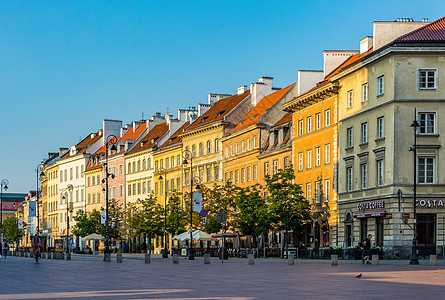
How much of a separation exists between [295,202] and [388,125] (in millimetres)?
12841

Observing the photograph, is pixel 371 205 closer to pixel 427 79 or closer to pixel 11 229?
pixel 427 79

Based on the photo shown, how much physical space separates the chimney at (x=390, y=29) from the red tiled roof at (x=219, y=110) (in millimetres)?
34131

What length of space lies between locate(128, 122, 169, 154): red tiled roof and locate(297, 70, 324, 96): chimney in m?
38.0

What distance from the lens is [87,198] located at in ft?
431

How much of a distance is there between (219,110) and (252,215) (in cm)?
2997

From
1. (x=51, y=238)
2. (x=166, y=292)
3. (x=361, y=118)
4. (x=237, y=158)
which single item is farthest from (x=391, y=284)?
(x=51, y=238)

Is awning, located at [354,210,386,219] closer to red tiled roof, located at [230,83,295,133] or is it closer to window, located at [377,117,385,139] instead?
window, located at [377,117,385,139]

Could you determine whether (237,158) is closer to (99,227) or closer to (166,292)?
(99,227)

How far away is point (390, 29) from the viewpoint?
59.8 metres

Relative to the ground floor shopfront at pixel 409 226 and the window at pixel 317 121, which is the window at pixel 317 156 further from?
the ground floor shopfront at pixel 409 226

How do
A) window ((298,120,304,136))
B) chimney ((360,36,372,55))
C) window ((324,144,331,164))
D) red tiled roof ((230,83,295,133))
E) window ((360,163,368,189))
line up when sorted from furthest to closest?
1. red tiled roof ((230,83,295,133))
2. window ((298,120,304,136))
3. window ((324,144,331,164))
4. chimney ((360,36,372,55))
5. window ((360,163,368,189))

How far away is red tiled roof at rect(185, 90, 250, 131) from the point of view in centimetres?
9350

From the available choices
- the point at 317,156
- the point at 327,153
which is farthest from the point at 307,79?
the point at 327,153

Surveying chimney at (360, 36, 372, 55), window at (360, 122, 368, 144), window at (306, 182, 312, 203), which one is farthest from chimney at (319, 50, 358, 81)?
window at (360, 122, 368, 144)
